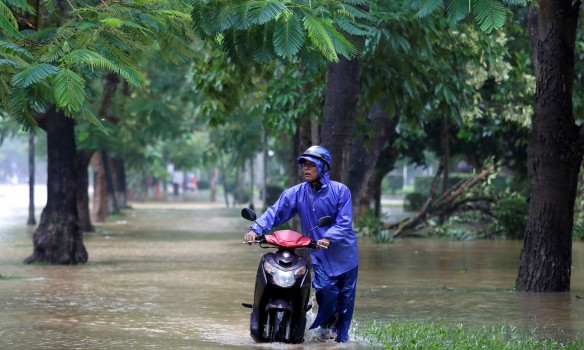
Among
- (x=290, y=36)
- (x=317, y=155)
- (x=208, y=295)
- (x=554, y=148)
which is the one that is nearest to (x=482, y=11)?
(x=290, y=36)

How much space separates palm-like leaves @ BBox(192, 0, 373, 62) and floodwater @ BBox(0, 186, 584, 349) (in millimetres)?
2609

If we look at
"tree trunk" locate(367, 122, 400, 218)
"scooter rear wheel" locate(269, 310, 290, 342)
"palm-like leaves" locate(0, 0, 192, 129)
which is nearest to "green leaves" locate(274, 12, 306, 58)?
"palm-like leaves" locate(0, 0, 192, 129)

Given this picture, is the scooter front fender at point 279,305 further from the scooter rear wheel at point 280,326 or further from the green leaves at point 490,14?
the green leaves at point 490,14

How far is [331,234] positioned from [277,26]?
1864mm

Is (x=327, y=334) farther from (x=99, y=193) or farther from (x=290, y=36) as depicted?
(x=99, y=193)

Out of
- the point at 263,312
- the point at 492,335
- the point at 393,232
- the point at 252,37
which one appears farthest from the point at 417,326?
the point at 393,232

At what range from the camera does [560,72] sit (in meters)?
14.8

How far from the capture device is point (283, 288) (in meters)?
10.2

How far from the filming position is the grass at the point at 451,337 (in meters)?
10.1

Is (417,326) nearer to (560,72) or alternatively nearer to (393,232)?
(560,72)

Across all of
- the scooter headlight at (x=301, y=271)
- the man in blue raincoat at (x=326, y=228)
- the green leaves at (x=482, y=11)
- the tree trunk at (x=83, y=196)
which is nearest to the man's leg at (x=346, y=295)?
the man in blue raincoat at (x=326, y=228)

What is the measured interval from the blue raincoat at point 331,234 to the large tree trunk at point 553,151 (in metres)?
5.03

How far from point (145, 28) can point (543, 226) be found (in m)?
6.85

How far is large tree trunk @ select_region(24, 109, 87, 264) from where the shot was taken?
2144cm
